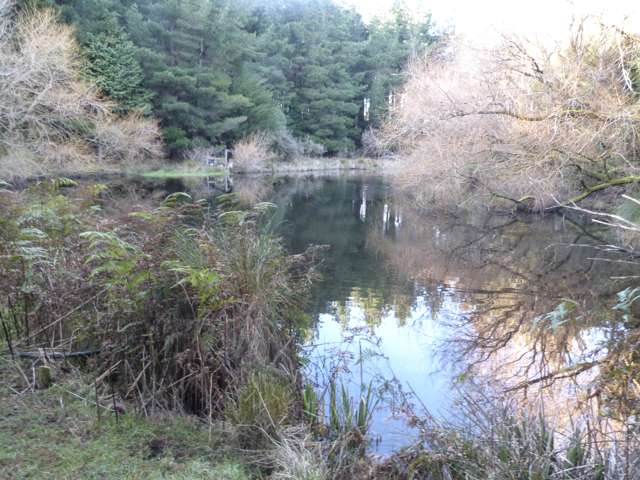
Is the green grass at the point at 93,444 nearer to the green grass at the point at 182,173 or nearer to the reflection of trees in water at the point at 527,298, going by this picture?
the reflection of trees in water at the point at 527,298

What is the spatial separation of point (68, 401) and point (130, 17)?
127 feet

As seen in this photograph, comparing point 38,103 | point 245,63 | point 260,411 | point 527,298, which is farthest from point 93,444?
point 245,63

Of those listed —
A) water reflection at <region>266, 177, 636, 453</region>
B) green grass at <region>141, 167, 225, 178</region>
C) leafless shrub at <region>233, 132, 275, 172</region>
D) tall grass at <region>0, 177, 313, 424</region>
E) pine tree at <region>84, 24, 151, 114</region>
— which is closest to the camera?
tall grass at <region>0, 177, 313, 424</region>

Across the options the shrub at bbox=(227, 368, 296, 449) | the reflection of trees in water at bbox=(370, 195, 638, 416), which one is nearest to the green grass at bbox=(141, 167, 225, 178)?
the reflection of trees in water at bbox=(370, 195, 638, 416)

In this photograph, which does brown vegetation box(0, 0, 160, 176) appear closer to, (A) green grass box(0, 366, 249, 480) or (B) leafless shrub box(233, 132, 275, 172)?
(B) leafless shrub box(233, 132, 275, 172)

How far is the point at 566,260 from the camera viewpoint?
1323 cm

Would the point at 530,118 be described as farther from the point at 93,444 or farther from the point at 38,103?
the point at 38,103

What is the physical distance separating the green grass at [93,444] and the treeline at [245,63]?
2248cm

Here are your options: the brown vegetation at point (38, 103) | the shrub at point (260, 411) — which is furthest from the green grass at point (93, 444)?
the brown vegetation at point (38, 103)

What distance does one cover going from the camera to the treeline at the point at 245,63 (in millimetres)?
35531

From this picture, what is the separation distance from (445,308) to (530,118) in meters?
6.61

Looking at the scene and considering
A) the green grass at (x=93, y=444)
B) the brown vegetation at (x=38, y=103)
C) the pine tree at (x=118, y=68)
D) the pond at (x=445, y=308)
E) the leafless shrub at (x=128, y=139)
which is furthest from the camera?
the pine tree at (x=118, y=68)

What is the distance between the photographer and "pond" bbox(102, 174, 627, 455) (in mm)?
5770

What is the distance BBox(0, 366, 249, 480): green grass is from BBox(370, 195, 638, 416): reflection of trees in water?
331 cm
